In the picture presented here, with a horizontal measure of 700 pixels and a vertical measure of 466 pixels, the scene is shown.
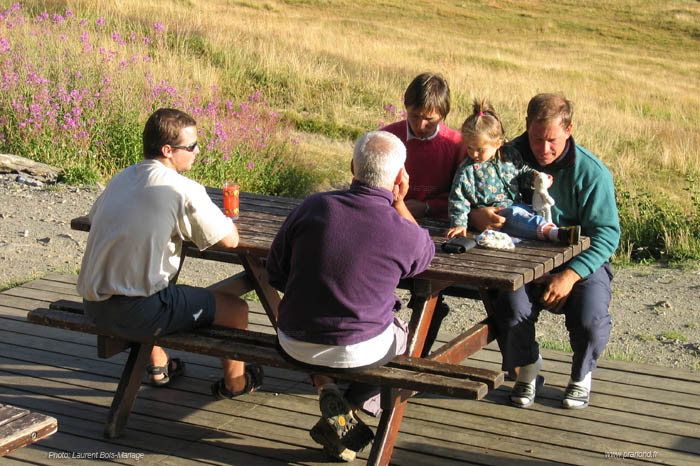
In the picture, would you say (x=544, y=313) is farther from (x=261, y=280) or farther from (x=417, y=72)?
(x=417, y=72)

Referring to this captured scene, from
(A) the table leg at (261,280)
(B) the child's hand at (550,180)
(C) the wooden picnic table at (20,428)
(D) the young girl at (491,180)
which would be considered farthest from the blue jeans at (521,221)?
(C) the wooden picnic table at (20,428)

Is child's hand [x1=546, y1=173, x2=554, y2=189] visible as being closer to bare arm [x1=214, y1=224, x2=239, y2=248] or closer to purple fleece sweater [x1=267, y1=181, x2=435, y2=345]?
purple fleece sweater [x1=267, y1=181, x2=435, y2=345]

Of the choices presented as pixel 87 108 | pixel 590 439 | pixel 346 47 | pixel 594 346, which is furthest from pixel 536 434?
pixel 346 47

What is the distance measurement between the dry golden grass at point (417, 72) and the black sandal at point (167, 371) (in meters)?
7.16

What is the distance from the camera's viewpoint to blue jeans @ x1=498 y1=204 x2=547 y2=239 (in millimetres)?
3920

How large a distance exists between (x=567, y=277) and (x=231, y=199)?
62.3 inches

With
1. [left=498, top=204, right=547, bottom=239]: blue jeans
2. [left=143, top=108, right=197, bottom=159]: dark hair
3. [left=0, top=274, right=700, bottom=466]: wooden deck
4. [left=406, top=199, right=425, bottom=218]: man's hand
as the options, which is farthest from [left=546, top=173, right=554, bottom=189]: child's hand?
[left=143, top=108, right=197, bottom=159]: dark hair

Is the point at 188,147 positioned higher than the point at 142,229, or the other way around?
the point at 188,147

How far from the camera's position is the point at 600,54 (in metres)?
35.1

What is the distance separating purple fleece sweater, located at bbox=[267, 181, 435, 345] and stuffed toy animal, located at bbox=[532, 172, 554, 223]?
1.04 meters

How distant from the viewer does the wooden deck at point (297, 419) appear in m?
3.45

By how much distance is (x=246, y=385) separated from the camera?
13.1ft

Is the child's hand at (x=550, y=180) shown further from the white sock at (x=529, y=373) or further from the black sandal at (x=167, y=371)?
the black sandal at (x=167, y=371)

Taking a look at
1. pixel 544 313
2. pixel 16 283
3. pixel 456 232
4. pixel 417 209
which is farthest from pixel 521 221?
pixel 16 283
